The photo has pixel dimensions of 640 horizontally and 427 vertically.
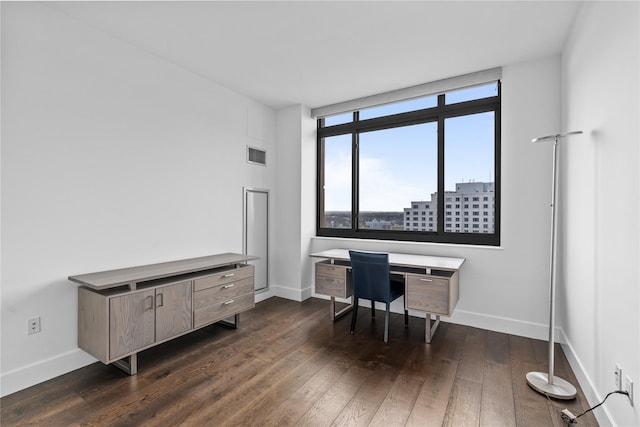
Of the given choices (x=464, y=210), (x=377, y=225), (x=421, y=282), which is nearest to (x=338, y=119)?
(x=377, y=225)

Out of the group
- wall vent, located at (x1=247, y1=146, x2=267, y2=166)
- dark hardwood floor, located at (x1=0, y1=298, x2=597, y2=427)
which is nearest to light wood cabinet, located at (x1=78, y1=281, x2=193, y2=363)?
dark hardwood floor, located at (x1=0, y1=298, x2=597, y2=427)

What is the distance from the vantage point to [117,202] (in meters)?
2.75

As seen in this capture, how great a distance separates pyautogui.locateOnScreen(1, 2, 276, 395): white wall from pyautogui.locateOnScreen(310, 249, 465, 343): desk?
61.4 inches

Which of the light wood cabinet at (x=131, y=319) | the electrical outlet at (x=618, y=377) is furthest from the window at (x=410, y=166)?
the light wood cabinet at (x=131, y=319)

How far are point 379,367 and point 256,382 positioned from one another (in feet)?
3.32

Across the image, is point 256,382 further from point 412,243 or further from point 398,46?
point 398,46

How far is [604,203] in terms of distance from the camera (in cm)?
184

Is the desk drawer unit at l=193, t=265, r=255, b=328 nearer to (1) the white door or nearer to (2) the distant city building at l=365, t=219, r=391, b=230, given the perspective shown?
(1) the white door

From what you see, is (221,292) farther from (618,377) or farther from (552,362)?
(618,377)

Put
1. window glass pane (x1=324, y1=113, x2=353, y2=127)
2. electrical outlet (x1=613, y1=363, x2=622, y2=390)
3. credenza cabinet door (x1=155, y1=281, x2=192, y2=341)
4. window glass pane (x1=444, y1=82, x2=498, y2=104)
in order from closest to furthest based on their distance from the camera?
1. electrical outlet (x1=613, y1=363, x2=622, y2=390)
2. credenza cabinet door (x1=155, y1=281, x2=192, y2=341)
3. window glass pane (x1=444, y1=82, x2=498, y2=104)
4. window glass pane (x1=324, y1=113, x2=353, y2=127)

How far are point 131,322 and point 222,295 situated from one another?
87cm

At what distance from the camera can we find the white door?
420 cm

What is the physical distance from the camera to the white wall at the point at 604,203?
149 centimetres

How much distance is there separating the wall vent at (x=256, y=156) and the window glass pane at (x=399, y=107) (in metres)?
1.54
